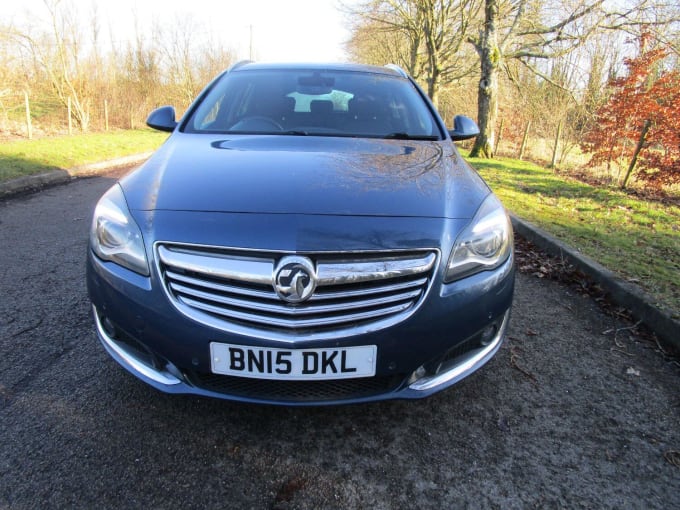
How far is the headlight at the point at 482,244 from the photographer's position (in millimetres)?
1768

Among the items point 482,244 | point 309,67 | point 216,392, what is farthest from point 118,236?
point 309,67

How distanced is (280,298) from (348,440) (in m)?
0.70

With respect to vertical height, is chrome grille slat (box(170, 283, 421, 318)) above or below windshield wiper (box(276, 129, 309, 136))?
below

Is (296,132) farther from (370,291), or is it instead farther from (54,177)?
(54,177)

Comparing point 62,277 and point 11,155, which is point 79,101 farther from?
point 62,277

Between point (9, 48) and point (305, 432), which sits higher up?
point (9, 48)

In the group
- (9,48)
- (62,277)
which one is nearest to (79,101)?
(9,48)

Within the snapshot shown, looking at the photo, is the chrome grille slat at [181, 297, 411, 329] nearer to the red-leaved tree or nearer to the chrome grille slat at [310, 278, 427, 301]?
the chrome grille slat at [310, 278, 427, 301]

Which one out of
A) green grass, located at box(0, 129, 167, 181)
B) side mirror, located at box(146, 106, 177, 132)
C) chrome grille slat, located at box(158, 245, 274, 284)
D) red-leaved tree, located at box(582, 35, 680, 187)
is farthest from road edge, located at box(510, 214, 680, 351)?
green grass, located at box(0, 129, 167, 181)

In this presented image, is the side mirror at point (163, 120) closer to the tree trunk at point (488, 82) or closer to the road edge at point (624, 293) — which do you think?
the road edge at point (624, 293)

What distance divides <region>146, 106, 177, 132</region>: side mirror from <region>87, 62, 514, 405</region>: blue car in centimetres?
123

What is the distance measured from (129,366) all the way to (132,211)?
60cm

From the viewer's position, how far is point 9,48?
13820 millimetres

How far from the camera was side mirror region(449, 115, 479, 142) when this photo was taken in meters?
3.27
